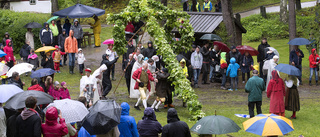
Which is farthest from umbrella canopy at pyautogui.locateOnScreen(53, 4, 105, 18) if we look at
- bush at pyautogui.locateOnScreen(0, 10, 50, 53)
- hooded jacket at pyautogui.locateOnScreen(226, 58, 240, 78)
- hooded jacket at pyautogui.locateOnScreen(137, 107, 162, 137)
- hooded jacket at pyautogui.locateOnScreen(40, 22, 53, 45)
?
hooded jacket at pyautogui.locateOnScreen(137, 107, 162, 137)

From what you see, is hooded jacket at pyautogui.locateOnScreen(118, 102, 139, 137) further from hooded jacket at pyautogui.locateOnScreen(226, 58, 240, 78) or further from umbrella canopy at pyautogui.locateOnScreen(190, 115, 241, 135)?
hooded jacket at pyautogui.locateOnScreen(226, 58, 240, 78)

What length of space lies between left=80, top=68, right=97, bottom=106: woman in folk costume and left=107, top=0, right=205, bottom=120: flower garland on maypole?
186 cm

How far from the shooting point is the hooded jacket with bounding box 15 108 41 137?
8.85 m

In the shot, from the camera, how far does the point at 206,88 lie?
20.1 m

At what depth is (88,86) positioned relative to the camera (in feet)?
48.5

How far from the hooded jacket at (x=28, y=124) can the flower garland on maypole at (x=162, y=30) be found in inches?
255

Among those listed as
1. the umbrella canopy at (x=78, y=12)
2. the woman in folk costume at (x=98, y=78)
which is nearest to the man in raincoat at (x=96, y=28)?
the umbrella canopy at (x=78, y=12)

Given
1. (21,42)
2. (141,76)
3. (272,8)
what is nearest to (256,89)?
(141,76)

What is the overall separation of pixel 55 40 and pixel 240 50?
33.8 ft

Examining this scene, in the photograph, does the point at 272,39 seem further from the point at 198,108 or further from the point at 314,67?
the point at 198,108

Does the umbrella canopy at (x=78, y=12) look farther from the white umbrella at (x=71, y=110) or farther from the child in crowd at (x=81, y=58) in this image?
the white umbrella at (x=71, y=110)

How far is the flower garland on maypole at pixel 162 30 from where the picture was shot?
14852 mm

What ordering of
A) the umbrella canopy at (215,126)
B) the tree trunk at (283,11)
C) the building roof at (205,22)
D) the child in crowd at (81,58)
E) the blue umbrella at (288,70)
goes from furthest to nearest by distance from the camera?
the tree trunk at (283,11) → the building roof at (205,22) → the child in crowd at (81,58) → the blue umbrella at (288,70) → the umbrella canopy at (215,126)

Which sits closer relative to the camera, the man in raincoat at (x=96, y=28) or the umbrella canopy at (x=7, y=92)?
the umbrella canopy at (x=7, y=92)
